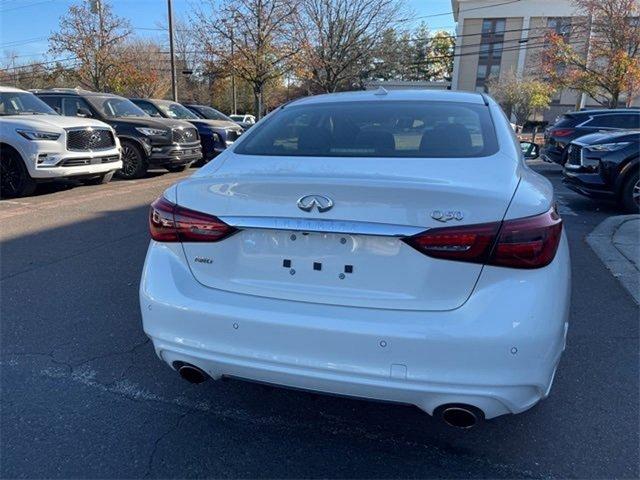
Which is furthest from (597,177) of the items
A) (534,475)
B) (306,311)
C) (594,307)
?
(306,311)

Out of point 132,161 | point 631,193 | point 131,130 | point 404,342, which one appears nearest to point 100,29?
point 131,130

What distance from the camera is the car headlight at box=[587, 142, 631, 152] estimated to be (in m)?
7.68

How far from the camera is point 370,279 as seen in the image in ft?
6.70

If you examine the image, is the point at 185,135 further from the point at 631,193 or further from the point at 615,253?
the point at 615,253

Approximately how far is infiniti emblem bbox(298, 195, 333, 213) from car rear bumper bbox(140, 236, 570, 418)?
1.31ft

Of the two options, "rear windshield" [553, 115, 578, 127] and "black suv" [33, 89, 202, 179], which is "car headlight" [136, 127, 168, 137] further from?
"rear windshield" [553, 115, 578, 127]

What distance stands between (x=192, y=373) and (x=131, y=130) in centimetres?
946

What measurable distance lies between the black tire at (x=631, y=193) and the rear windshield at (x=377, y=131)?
5866 mm

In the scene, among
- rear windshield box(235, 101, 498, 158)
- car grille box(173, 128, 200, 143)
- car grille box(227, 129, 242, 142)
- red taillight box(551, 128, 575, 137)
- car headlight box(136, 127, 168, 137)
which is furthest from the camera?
car grille box(227, 129, 242, 142)

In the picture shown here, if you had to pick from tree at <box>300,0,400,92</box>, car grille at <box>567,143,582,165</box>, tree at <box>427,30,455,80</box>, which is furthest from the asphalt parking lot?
tree at <box>427,30,455,80</box>

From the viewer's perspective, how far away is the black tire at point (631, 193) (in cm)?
763

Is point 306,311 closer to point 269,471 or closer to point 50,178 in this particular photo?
point 269,471

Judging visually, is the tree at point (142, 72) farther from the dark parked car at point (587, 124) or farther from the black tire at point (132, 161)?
the dark parked car at point (587, 124)

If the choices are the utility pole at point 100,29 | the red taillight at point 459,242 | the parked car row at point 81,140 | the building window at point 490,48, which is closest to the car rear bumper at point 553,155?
the parked car row at point 81,140
